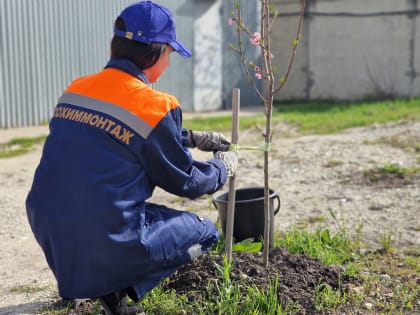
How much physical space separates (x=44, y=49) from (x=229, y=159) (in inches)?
350

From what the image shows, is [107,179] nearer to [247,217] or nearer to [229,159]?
[229,159]

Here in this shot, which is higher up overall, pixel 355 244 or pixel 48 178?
pixel 48 178

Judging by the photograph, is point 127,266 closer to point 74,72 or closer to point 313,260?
point 313,260

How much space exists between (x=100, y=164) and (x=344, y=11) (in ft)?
48.5

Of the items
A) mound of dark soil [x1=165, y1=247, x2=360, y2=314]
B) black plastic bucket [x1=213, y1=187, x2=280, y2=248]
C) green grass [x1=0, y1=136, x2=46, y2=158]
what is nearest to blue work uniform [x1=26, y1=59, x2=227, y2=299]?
mound of dark soil [x1=165, y1=247, x2=360, y2=314]

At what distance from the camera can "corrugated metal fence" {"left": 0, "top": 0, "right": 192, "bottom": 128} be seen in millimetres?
10914

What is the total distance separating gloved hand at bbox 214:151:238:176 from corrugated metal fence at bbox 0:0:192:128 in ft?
26.8

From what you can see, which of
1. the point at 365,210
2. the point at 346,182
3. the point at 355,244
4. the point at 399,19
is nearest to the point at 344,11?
the point at 399,19

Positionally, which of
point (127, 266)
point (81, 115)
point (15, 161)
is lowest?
point (15, 161)

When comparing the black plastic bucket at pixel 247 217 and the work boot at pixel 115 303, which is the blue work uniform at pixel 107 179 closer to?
the work boot at pixel 115 303

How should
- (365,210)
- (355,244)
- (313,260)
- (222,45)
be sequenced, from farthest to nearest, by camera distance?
(222,45), (365,210), (355,244), (313,260)

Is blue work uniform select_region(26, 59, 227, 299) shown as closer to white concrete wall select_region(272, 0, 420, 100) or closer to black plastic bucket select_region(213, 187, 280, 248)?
black plastic bucket select_region(213, 187, 280, 248)

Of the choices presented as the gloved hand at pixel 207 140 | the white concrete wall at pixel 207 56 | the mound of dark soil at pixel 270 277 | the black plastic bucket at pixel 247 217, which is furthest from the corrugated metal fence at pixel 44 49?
the gloved hand at pixel 207 140

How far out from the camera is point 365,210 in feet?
18.7
